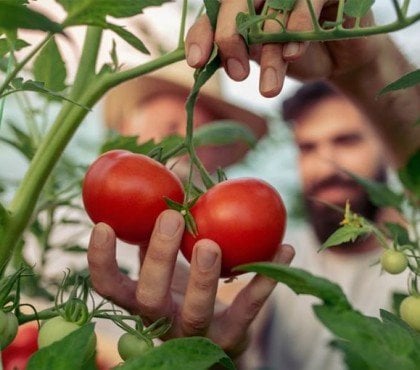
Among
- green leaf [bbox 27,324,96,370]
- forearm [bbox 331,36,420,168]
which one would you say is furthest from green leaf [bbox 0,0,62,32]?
forearm [bbox 331,36,420,168]

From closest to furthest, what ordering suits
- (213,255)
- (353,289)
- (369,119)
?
(213,255), (369,119), (353,289)

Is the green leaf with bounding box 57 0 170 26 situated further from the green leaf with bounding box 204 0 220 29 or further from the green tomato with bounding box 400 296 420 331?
the green tomato with bounding box 400 296 420 331

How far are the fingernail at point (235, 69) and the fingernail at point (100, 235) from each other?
0.15 meters

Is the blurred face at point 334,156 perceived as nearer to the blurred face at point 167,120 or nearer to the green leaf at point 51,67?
the blurred face at point 167,120

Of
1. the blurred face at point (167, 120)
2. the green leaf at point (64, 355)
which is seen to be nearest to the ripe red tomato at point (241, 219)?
the green leaf at point (64, 355)

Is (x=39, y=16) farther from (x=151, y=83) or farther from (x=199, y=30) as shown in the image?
(x=151, y=83)

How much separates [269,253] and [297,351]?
1.65m

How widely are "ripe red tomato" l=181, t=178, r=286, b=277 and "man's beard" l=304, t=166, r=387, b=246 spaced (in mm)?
1613

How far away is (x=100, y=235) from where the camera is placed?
1.83 ft

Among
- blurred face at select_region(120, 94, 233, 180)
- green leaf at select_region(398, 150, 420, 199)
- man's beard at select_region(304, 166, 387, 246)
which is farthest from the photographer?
man's beard at select_region(304, 166, 387, 246)

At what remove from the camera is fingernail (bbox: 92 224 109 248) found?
21.8 inches

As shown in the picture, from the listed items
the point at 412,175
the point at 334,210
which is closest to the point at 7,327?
the point at 412,175

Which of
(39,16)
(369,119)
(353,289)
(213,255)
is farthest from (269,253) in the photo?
(353,289)

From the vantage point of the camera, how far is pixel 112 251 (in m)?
0.58
